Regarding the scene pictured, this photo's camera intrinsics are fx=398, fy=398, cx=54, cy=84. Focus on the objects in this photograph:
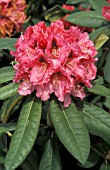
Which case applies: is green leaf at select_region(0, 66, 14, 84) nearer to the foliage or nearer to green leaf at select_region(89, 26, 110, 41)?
the foliage

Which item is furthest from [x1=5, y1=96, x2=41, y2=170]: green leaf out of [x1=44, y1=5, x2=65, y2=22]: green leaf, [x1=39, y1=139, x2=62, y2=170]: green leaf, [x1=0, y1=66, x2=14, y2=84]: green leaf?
[x1=44, y1=5, x2=65, y2=22]: green leaf

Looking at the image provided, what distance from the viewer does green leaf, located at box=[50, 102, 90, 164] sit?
131cm

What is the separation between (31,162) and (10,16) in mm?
1136

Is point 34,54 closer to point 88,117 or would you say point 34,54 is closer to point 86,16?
point 88,117

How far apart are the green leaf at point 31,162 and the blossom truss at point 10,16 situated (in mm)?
1011

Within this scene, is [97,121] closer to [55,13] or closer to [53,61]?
[53,61]

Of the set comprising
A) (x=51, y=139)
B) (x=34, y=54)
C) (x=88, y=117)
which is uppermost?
(x=34, y=54)

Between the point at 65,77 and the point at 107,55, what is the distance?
48 centimetres

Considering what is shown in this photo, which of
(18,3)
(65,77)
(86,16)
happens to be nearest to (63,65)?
(65,77)

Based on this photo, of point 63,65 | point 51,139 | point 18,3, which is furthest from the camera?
point 18,3

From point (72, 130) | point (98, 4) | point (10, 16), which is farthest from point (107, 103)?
point (10, 16)

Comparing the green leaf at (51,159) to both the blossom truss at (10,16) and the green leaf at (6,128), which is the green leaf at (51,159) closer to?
the green leaf at (6,128)

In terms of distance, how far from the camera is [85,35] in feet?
4.75

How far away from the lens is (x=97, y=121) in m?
1.45
